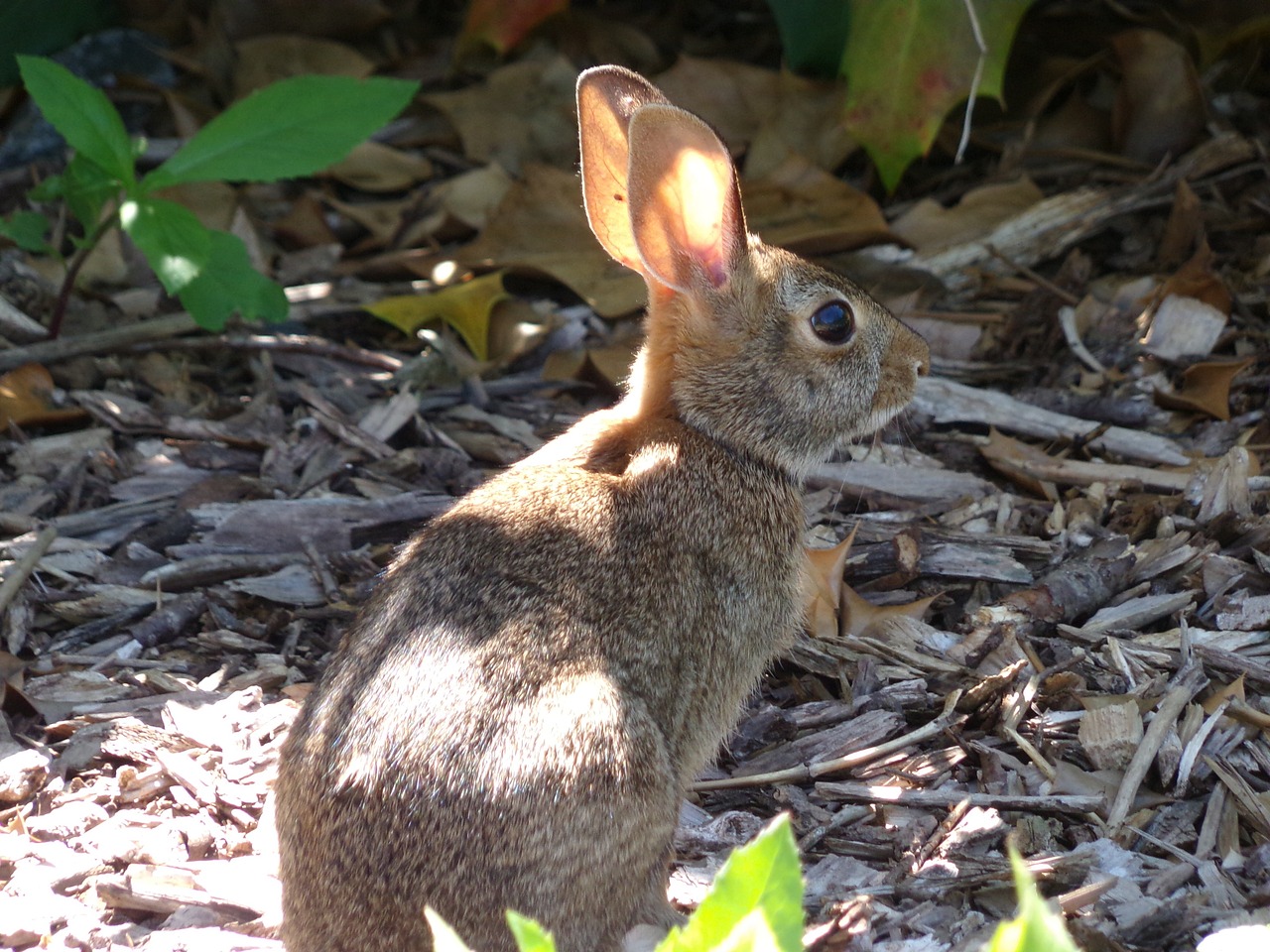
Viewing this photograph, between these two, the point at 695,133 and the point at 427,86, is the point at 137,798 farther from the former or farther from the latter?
the point at 427,86

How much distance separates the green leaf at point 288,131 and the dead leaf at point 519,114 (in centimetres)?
190

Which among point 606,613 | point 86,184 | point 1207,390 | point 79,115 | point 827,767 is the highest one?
point 79,115

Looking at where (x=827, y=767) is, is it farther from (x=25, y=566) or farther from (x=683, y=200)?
(x=25, y=566)

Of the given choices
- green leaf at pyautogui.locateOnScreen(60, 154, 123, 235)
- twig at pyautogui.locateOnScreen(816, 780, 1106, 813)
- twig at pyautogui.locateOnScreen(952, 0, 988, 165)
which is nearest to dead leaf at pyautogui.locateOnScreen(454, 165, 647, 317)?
twig at pyautogui.locateOnScreen(952, 0, 988, 165)

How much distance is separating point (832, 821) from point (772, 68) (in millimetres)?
5087

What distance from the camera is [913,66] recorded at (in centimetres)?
663

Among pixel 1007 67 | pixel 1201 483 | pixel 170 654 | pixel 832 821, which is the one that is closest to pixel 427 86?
pixel 1007 67

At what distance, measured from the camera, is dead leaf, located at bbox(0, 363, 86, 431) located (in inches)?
232

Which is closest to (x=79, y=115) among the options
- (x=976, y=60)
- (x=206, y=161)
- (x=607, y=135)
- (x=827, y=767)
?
(x=206, y=161)

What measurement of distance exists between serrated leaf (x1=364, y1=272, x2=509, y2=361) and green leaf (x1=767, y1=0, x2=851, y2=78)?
82.7 inches

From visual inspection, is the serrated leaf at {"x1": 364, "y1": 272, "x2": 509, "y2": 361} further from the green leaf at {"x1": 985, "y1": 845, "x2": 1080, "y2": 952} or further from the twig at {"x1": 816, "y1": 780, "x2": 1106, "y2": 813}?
the green leaf at {"x1": 985, "y1": 845, "x2": 1080, "y2": 952}

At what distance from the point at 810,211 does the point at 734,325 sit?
2654mm

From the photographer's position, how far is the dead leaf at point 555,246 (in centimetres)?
680

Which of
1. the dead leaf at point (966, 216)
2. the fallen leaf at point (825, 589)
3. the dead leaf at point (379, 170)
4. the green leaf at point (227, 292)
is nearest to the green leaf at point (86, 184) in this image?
the green leaf at point (227, 292)
